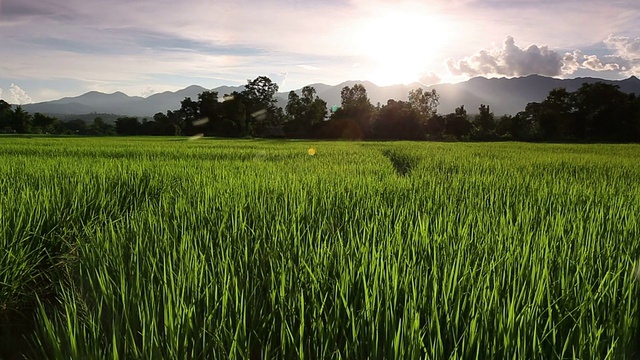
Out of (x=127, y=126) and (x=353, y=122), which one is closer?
(x=353, y=122)

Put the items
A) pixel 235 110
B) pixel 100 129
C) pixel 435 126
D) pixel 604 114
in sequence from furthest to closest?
pixel 100 129 < pixel 235 110 < pixel 435 126 < pixel 604 114

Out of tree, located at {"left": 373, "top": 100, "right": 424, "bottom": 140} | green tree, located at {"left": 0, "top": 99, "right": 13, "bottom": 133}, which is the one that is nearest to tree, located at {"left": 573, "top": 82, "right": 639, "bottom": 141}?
tree, located at {"left": 373, "top": 100, "right": 424, "bottom": 140}

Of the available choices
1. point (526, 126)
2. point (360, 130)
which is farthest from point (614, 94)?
point (360, 130)

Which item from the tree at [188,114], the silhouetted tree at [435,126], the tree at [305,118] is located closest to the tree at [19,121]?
the tree at [188,114]

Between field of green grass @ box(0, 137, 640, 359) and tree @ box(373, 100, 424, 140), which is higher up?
tree @ box(373, 100, 424, 140)

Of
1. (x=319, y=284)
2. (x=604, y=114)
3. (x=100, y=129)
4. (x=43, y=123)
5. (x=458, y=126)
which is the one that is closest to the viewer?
(x=319, y=284)

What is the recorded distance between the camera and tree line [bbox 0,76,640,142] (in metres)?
37.5

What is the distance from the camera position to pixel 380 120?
43.6m

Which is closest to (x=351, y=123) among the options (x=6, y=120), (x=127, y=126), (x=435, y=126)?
(x=435, y=126)

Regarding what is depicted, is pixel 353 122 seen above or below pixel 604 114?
below

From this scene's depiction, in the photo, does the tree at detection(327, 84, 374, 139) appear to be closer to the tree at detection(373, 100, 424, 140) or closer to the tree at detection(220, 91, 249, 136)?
the tree at detection(373, 100, 424, 140)

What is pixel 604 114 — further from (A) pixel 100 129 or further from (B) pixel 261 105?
(A) pixel 100 129

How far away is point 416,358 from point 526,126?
4533 cm

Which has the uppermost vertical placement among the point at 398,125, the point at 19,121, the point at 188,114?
the point at 188,114
